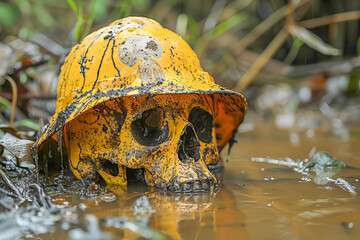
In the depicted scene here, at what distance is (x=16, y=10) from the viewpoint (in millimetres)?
5973

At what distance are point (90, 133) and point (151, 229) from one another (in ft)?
2.62

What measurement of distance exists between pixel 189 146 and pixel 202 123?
0.18m

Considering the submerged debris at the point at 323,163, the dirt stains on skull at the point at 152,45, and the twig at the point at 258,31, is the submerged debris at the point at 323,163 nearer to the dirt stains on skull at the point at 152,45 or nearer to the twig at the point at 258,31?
the dirt stains on skull at the point at 152,45

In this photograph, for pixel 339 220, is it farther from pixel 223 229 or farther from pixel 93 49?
pixel 93 49

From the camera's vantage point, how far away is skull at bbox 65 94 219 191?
1.67m

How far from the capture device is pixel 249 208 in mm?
1386

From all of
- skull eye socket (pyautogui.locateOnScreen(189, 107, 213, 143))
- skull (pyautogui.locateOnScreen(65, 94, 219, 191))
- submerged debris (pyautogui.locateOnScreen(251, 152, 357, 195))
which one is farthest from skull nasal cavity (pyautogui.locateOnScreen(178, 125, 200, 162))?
→ submerged debris (pyautogui.locateOnScreen(251, 152, 357, 195))

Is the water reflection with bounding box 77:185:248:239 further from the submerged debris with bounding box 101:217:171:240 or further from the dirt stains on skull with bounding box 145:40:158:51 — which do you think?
the dirt stains on skull with bounding box 145:40:158:51

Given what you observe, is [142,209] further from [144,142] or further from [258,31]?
[258,31]

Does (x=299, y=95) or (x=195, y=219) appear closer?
(x=195, y=219)

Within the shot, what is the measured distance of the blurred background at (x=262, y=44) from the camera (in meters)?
4.38

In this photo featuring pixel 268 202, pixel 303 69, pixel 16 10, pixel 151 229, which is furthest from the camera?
pixel 16 10

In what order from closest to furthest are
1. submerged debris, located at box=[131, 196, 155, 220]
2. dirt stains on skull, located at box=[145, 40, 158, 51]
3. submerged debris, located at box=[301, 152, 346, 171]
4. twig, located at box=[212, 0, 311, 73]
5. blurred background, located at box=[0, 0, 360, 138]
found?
1. submerged debris, located at box=[131, 196, 155, 220]
2. dirt stains on skull, located at box=[145, 40, 158, 51]
3. submerged debris, located at box=[301, 152, 346, 171]
4. blurred background, located at box=[0, 0, 360, 138]
5. twig, located at box=[212, 0, 311, 73]

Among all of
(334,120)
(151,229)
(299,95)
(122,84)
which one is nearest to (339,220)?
(151,229)
